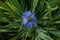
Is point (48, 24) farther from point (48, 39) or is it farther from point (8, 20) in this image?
point (8, 20)

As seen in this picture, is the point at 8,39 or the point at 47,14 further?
the point at 8,39

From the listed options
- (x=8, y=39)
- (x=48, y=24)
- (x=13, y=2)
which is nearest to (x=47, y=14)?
(x=48, y=24)

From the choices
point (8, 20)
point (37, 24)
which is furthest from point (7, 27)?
point (37, 24)

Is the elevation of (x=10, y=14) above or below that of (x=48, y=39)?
above

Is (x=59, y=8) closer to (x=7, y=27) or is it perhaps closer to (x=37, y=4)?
(x=37, y=4)

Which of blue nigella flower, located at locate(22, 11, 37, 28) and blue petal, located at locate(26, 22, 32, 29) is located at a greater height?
blue nigella flower, located at locate(22, 11, 37, 28)

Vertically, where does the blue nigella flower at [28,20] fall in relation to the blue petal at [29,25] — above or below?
above
